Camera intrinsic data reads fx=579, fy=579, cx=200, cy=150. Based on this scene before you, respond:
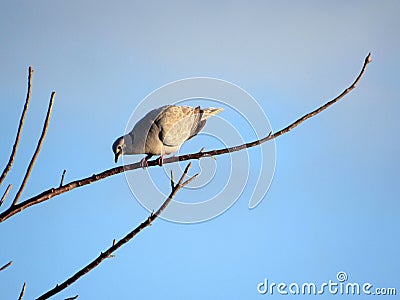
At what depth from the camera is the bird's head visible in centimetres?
812

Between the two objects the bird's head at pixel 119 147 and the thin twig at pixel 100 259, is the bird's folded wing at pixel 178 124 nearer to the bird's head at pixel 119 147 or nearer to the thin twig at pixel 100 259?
the bird's head at pixel 119 147

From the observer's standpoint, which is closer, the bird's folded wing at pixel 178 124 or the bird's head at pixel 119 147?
the bird's folded wing at pixel 178 124

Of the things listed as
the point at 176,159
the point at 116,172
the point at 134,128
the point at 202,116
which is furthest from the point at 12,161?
the point at 134,128

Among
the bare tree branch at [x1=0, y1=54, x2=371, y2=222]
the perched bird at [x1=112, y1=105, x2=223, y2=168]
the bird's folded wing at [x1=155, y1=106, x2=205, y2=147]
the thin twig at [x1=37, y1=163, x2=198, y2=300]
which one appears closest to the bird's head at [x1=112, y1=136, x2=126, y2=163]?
the perched bird at [x1=112, y1=105, x2=223, y2=168]

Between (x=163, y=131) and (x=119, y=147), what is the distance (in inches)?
31.9

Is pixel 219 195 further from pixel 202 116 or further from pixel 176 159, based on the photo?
pixel 202 116

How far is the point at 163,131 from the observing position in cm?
769

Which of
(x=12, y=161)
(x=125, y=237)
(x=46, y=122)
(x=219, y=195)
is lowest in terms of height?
(x=125, y=237)

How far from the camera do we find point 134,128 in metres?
8.14

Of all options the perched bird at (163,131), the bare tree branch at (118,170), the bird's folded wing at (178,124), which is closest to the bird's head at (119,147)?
the perched bird at (163,131)

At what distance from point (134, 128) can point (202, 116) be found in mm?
1368

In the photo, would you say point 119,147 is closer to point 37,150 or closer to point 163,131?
point 163,131

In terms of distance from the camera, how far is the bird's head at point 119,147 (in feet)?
26.7

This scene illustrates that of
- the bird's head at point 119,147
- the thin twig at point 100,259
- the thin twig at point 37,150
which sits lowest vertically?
the thin twig at point 100,259
